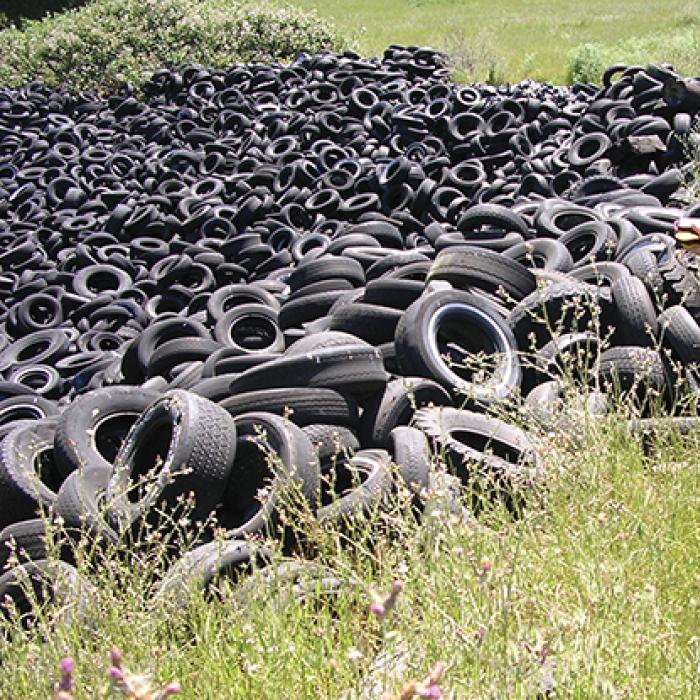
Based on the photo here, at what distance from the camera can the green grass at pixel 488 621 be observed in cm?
279

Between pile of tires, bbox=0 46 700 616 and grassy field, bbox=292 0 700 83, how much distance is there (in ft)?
10.9

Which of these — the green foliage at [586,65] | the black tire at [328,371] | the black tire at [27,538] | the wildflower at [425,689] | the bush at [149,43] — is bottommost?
the black tire at [27,538]

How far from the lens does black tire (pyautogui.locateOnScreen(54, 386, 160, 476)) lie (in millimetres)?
5562

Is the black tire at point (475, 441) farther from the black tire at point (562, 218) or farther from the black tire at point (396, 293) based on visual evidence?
the black tire at point (562, 218)

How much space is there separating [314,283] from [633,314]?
2952 mm

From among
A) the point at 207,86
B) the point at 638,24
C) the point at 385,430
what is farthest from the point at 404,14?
the point at 385,430

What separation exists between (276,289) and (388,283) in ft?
8.82

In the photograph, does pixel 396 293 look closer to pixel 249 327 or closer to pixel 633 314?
pixel 633 314

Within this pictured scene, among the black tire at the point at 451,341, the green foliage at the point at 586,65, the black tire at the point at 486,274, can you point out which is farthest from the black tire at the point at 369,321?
the green foliage at the point at 586,65

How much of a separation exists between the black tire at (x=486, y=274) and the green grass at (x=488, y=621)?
→ 2.85 metres

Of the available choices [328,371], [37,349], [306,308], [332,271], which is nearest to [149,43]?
[37,349]

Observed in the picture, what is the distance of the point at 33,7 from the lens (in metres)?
37.3

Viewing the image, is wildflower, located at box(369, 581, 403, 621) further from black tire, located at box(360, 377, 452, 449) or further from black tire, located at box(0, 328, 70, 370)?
black tire, located at box(0, 328, 70, 370)

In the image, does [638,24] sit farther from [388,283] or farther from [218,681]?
[218,681]
